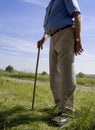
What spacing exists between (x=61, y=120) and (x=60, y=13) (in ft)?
4.91

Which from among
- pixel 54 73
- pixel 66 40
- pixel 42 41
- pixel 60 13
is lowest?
pixel 54 73

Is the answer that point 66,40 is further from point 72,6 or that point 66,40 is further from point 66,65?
point 72,6

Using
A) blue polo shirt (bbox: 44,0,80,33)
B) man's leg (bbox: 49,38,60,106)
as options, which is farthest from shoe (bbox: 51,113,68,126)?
blue polo shirt (bbox: 44,0,80,33)

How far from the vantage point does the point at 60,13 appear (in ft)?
18.1

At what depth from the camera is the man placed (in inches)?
209

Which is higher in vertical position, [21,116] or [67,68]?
[67,68]

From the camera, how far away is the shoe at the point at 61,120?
4903 millimetres

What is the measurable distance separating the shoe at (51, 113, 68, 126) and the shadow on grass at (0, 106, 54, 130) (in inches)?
5.2

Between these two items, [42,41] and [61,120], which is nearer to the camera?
[61,120]

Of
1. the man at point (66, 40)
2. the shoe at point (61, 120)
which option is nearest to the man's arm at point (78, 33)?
the man at point (66, 40)

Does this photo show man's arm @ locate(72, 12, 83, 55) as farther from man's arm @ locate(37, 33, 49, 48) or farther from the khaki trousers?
man's arm @ locate(37, 33, 49, 48)

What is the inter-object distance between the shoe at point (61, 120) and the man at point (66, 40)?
125mm

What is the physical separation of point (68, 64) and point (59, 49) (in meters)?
0.28

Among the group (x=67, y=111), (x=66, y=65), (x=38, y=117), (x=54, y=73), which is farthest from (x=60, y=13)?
(x=38, y=117)
